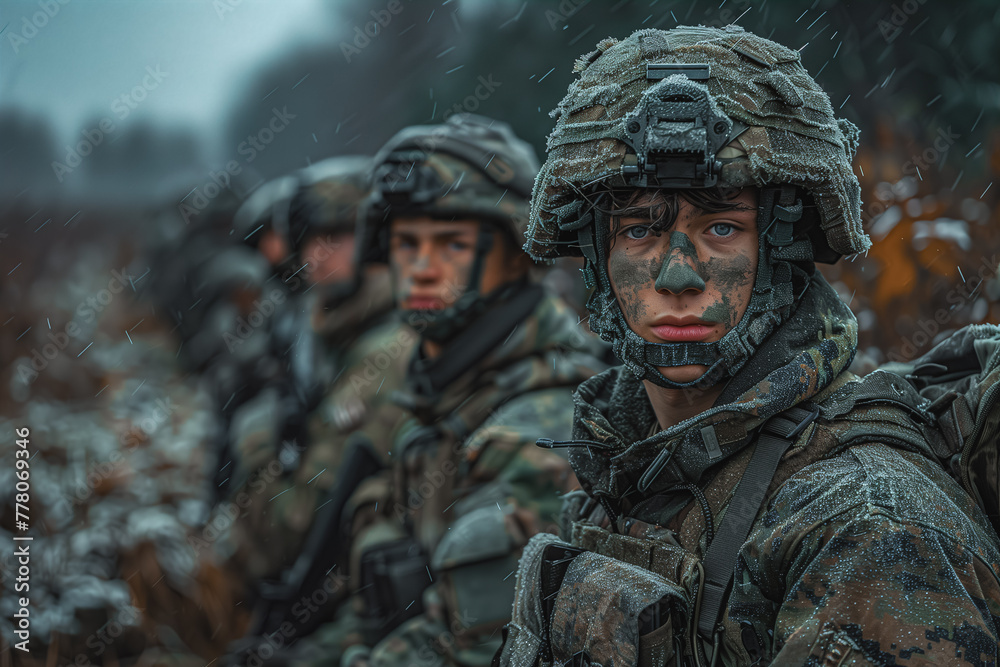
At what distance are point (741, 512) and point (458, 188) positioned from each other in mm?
3452

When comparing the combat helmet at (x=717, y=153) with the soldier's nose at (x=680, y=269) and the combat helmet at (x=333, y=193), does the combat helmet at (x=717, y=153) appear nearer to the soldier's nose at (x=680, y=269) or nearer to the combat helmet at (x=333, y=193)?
the soldier's nose at (x=680, y=269)

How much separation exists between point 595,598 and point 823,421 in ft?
2.01

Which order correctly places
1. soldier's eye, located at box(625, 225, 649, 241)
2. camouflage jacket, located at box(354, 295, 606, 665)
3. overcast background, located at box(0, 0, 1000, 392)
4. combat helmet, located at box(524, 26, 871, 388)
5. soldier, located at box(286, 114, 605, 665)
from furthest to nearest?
overcast background, located at box(0, 0, 1000, 392)
soldier, located at box(286, 114, 605, 665)
camouflage jacket, located at box(354, 295, 606, 665)
soldier's eye, located at box(625, 225, 649, 241)
combat helmet, located at box(524, 26, 871, 388)

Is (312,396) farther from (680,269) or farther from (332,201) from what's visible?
(680,269)

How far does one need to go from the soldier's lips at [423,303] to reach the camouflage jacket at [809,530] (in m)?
2.74

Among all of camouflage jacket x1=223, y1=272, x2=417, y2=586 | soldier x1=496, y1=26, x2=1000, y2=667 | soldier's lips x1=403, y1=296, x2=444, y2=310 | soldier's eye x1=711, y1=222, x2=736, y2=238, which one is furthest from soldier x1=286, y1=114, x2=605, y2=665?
soldier's eye x1=711, y1=222, x2=736, y2=238

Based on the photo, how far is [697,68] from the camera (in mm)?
2014

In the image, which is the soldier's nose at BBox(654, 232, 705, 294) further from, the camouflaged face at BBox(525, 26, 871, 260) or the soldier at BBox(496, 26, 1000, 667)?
the camouflaged face at BBox(525, 26, 871, 260)

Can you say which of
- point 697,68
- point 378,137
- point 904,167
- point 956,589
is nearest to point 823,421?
point 956,589

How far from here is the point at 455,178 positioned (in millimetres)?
5027

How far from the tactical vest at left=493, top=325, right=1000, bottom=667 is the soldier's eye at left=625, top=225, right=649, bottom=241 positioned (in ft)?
1.68

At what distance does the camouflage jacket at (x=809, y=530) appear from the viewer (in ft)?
4.99

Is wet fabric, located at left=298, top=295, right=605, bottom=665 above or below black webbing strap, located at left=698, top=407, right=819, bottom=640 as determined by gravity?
below

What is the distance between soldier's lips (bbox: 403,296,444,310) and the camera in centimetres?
498
